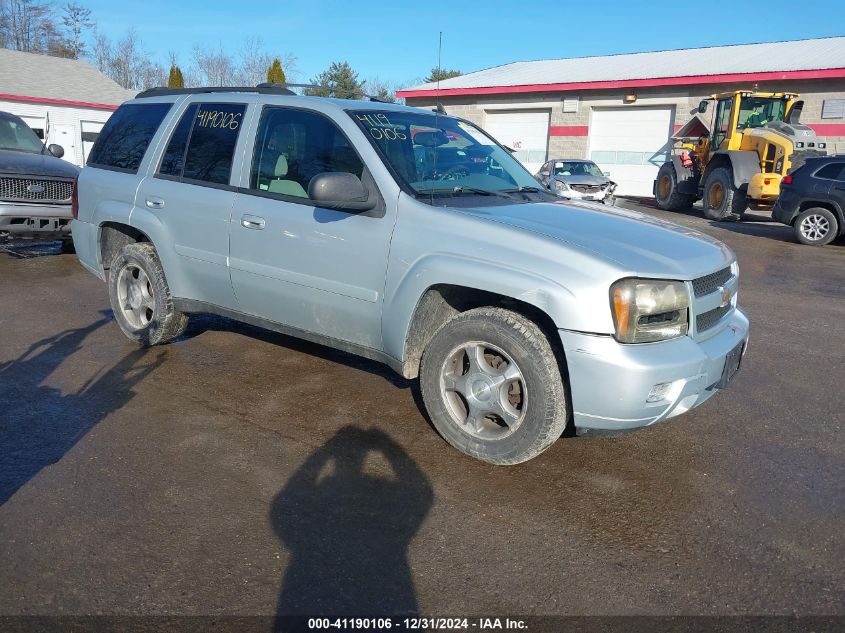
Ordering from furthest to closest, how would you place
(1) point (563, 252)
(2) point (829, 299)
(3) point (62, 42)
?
1. (3) point (62, 42)
2. (2) point (829, 299)
3. (1) point (563, 252)

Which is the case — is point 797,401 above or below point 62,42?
below

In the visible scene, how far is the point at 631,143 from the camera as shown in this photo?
88.7 feet

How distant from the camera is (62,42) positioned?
5303cm

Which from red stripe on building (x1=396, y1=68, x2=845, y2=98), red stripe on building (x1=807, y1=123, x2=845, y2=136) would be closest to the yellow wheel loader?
red stripe on building (x1=396, y1=68, x2=845, y2=98)

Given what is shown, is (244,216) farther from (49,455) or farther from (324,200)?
(49,455)

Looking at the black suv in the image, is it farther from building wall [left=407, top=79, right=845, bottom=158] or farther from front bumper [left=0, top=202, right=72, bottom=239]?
front bumper [left=0, top=202, right=72, bottom=239]

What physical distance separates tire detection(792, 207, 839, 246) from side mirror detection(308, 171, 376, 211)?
481 inches

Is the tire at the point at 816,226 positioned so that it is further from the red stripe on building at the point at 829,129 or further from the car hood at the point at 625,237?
the red stripe on building at the point at 829,129

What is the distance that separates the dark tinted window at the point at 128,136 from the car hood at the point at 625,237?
113 inches

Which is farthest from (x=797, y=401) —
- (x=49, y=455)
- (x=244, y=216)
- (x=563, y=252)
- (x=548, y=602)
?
(x=49, y=455)

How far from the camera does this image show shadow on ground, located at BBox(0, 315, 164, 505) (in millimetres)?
3703

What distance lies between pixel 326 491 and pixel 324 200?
1.51 metres

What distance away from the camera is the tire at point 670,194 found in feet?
65.3

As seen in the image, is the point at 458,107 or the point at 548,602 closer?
the point at 548,602
